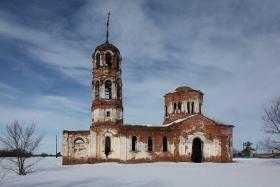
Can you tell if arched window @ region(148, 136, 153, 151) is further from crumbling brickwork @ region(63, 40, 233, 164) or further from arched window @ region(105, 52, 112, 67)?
arched window @ region(105, 52, 112, 67)

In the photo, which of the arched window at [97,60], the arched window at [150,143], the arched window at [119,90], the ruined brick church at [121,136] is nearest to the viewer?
the ruined brick church at [121,136]

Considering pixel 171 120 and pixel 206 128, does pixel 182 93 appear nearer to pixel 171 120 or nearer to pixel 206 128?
pixel 171 120

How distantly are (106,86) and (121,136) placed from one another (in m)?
4.46

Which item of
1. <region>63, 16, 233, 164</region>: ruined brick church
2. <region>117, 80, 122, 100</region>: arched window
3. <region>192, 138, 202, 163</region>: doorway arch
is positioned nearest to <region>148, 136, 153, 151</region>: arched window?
<region>63, 16, 233, 164</region>: ruined brick church

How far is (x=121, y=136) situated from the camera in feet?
106

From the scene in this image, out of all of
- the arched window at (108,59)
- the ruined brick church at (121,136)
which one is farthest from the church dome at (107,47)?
the arched window at (108,59)

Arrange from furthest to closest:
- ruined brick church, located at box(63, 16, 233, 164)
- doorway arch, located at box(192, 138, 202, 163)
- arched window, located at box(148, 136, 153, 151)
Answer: doorway arch, located at box(192, 138, 202, 163), arched window, located at box(148, 136, 153, 151), ruined brick church, located at box(63, 16, 233, 164)

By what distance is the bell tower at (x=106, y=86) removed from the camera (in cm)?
3253

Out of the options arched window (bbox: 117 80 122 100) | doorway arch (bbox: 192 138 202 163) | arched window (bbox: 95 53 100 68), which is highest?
arched window (bbox: 95 53 100 68)

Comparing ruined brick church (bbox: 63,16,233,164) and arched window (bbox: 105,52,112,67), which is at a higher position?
arched window (bbox: 105,52,112,67)

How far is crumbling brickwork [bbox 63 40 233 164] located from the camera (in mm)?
32156

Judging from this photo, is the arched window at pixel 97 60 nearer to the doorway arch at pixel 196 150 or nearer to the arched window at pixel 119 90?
the arched window at pixel 119 90

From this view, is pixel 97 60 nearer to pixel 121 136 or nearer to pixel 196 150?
pixel 121 136

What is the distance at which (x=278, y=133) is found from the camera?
29.6 metres
